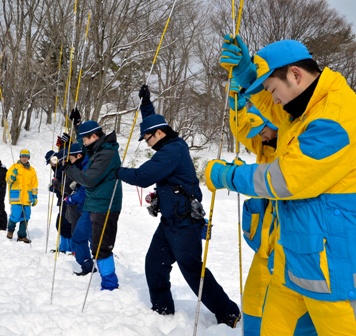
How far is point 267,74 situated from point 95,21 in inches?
520

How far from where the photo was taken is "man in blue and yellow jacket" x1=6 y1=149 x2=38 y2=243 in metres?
8.77

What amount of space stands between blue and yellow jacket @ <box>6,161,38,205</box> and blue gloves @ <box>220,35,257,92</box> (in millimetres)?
7332

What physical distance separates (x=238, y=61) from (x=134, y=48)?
46.3ft

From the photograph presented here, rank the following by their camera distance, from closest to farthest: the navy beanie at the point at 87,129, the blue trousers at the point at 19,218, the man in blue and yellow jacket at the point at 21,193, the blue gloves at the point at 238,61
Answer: the blue gloves at the point at 238,61 → the navy beanie at the point at 87,129 → the blue trousers at the point at 19,218 → the man in blue and yellow jacket at the point at 21,193

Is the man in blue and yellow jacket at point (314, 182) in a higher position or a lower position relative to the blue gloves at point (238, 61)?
lower

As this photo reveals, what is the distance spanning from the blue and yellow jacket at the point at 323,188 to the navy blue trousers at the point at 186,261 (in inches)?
71.0

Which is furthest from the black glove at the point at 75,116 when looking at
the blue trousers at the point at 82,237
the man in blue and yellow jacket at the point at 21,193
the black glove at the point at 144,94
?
the man in blue and yellow jacket at the point at 21,193

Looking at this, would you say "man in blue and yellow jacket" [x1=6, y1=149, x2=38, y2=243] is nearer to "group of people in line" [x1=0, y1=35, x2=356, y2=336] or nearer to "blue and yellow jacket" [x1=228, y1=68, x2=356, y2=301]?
"group of people in line" [x1=0, y1=35, x2=356, y2=336]

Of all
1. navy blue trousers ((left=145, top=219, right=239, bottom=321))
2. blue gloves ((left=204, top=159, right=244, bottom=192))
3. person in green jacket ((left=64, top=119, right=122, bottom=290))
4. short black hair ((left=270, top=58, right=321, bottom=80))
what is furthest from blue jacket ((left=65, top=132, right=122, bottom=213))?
short black hair ((left=270, top=58, right=321, bottom=80))

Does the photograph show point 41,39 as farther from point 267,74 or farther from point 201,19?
point 267,74

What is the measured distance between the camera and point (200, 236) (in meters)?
3.80

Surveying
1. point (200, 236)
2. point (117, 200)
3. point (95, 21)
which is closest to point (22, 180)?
point (117, 200)

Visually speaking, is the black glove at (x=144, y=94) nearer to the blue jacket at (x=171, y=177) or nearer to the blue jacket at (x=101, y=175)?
the blue jacket at (x=101, y=175)

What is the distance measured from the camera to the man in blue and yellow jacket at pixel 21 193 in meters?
8.77
